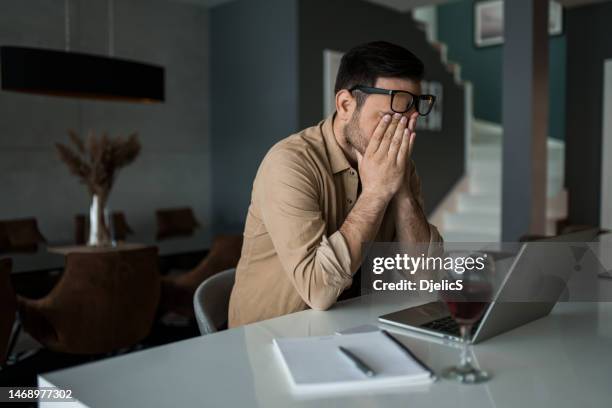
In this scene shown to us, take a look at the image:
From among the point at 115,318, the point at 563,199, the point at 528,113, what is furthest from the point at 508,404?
the point at 563,199

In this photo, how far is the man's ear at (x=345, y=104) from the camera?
5.22ft

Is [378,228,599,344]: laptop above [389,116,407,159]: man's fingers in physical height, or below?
below

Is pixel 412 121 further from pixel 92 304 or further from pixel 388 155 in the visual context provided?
pixel 92 304

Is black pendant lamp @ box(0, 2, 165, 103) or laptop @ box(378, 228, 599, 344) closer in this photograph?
laptop @ box(378, 228, 599, 344)

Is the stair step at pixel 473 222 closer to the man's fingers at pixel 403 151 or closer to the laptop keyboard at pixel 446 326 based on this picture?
the man's fingers at pixel 403 151

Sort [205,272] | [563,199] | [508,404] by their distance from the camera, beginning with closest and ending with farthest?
[508,404] < [205,272] < [563,199]

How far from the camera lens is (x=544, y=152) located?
186 inches

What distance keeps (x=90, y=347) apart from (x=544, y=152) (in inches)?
147

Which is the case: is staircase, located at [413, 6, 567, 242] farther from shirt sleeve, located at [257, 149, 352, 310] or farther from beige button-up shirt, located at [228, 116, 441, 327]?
shirt sleeve, located at [257, 149, 352, 310]

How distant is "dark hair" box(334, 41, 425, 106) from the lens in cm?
151

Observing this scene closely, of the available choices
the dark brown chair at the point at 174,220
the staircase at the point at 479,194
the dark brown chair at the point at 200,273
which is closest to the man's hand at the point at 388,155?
the dark brown chair at the point at 200,273

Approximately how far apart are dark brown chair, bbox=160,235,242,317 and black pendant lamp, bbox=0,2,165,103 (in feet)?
3.43

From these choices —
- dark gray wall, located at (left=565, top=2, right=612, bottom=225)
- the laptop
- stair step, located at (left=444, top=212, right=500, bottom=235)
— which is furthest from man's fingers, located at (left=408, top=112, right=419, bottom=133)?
dark gray wall, located at (left=565, top=2, right=612, bottom=225)

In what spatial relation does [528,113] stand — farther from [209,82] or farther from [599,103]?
[209,82]
